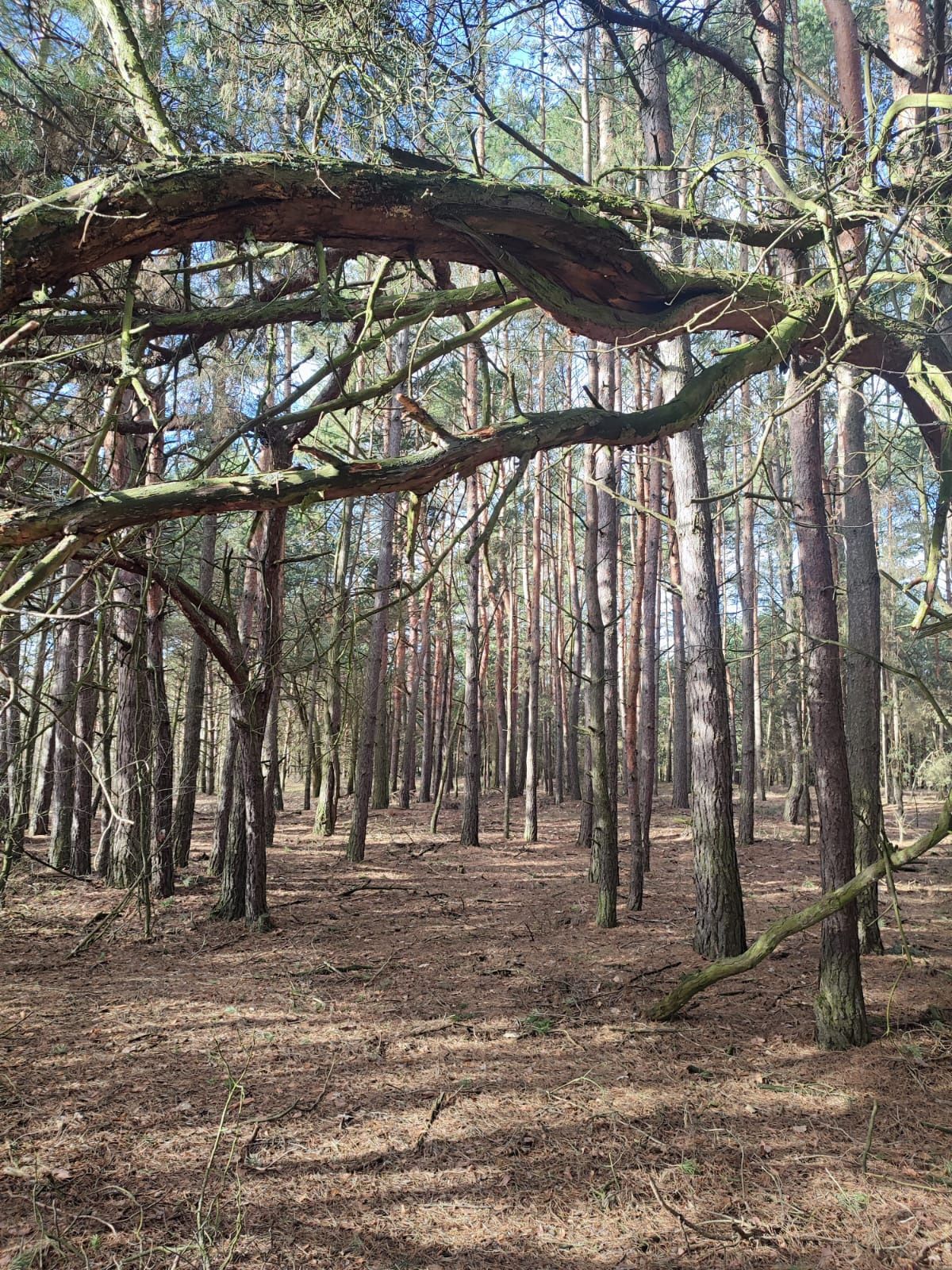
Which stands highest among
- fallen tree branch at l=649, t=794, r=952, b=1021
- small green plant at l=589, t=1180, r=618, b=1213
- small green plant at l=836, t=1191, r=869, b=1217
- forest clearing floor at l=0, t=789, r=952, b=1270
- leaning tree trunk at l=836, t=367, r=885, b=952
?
leaning tree trunk at l=836, t=367, r=885, b=952

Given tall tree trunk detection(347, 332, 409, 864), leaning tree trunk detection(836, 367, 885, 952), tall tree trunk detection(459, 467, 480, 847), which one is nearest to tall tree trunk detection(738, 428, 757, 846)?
tall tree trunk detection(459, 467, 480, 847)

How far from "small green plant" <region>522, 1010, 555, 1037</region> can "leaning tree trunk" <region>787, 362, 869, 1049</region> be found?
5.26 feet

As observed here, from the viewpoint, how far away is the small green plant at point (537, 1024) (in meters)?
5.05

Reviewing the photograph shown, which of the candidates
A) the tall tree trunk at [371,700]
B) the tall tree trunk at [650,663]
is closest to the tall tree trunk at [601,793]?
the tall tree trunk at [650,663]

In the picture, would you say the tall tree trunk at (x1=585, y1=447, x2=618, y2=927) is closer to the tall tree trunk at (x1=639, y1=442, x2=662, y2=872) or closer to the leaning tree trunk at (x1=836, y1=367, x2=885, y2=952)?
the tall tree trunk at (x1=639, y1=442, x2=662, y2=872)

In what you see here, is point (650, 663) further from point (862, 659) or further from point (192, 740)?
point (192, 740)

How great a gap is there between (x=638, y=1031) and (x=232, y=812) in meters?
4.51

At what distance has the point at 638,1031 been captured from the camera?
503 centimetres

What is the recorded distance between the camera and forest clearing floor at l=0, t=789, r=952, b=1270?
10.0 ft

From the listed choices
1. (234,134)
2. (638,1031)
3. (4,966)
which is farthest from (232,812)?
(234,134)

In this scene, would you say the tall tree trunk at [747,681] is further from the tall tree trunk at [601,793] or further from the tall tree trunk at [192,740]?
the tall tree trunk at [192,740]

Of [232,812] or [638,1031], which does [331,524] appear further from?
[638,1031]

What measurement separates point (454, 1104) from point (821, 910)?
2125 mm

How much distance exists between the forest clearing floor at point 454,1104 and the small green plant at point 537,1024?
35 mm
